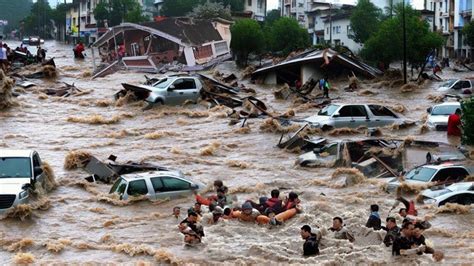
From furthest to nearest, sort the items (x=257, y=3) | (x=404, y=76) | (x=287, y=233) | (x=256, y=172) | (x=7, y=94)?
(x=257, y=3)
(x=404, y=76)
(x=7, y=94)
(x=256, y=172)
(x=287, y=233)

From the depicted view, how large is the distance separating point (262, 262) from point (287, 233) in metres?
1.61

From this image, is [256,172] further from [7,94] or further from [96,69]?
[96,69]

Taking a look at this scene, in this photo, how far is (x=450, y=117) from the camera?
81.3 feet

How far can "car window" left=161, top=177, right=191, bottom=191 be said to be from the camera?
1770 centimetres

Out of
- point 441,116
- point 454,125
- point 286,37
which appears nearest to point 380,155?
point 454,125

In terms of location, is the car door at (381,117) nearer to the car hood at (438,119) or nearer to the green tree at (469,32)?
the car hood at (438,119)

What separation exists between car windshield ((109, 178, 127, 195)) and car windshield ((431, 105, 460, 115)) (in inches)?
527

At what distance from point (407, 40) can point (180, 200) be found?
3344cm

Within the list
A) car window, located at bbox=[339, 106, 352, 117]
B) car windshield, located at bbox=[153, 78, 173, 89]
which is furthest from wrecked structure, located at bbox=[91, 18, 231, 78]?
car window, located at bbox=[339, 106, 352, 117]

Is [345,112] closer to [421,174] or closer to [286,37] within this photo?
[421,174]

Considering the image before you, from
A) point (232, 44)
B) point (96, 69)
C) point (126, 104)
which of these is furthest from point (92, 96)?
point (232, 44)

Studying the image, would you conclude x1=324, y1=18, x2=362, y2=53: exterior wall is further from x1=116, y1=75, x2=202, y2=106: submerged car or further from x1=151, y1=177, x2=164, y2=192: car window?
x1=151, y1=177, x2=164, y2=192: car window

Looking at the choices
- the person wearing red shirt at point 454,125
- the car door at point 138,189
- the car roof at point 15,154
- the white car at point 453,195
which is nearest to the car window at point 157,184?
the car door at point 138,189

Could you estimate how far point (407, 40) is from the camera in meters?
48.3
